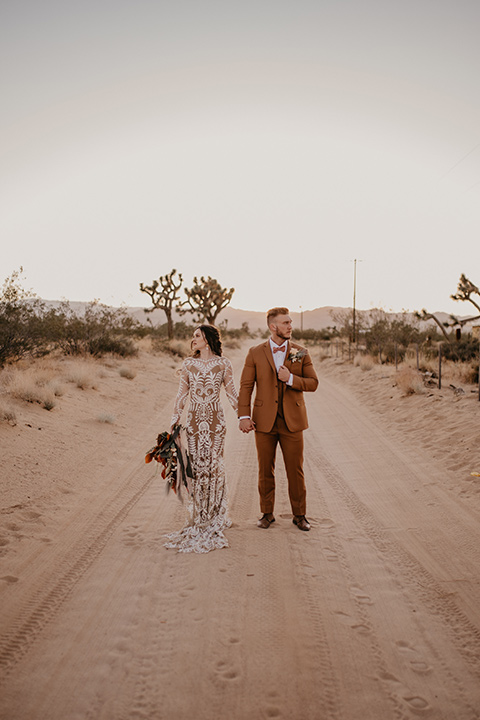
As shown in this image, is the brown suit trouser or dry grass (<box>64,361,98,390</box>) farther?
dry grass (<box>64,361,98,390</box>)

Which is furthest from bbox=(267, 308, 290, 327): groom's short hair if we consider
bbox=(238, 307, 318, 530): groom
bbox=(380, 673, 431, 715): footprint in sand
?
bbox=(380, 673, 431, 715): footprint in sand

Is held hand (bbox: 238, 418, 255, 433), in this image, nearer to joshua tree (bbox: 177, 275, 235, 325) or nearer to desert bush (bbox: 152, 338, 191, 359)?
desert bush (bbox: 152, 338, 191, 359)

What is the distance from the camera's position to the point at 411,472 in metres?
6.98

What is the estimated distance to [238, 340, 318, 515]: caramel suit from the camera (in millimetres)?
4797

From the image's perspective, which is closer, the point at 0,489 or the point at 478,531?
the point at 478,531

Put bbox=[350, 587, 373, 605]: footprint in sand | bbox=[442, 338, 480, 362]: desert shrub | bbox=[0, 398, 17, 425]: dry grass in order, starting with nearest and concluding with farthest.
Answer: bbox=[350, 587, 373, 605]: footprint in sand < bbox=[0, 398, 17, 425]: dry grass < bbox=[442, 338, 480, 362]: desert shrub

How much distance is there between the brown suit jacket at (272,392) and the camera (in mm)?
4789

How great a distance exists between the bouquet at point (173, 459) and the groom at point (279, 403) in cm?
67

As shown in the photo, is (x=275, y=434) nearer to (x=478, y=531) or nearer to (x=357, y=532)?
(x=357, y=532)

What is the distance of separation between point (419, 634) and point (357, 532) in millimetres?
1685

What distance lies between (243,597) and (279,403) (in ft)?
6.16

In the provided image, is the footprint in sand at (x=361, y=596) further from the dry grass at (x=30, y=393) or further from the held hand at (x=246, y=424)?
the dry grass at (x=30, y=393)

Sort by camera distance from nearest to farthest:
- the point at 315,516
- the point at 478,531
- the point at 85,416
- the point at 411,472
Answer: the point at 478,531 → the point at 315,516 → the point at 411,472 → the point at 85,416

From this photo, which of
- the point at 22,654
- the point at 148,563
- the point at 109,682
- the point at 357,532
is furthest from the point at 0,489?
the point at 357,532
